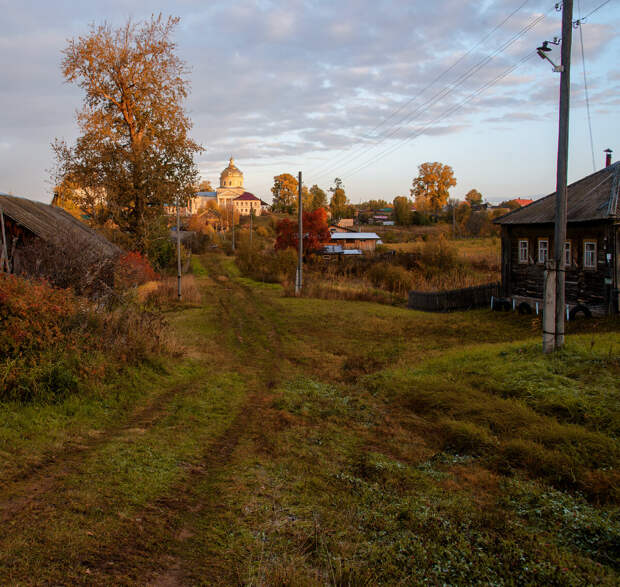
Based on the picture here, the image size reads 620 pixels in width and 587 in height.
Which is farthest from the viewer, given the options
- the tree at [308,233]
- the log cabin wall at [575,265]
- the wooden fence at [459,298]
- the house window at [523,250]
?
the tree at [308,233]

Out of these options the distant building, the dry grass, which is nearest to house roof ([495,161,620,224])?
the dry grass

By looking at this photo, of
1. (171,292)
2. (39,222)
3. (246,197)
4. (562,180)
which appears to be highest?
(246,197)

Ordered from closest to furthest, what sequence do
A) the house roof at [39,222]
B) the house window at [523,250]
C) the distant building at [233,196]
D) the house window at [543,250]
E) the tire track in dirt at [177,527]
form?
the tire track in dirt at [177,527] → the house roof at [39,222] → the house window at [543,250] → the house window at [523,250] → the distant building at [233,196]

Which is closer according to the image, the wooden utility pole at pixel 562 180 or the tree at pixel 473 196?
the wooden utility pole at pixel 562 180

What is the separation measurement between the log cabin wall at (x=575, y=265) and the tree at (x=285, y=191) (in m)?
85.5

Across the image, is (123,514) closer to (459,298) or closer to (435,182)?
(459,298)

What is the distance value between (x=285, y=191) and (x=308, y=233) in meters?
69.1

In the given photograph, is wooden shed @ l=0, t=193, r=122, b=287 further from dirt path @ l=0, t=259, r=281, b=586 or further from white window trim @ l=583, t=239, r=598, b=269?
white window trim @ l=583, t=239, r=598, b=269

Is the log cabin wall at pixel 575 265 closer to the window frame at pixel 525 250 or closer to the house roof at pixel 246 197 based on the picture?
the window frame at pixel 525 250

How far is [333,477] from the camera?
5.93 meters

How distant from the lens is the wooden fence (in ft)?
87.2

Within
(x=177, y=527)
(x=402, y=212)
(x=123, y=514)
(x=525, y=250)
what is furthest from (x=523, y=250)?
(x=402, y=212)

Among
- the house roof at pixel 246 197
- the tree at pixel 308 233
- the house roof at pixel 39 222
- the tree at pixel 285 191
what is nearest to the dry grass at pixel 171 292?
the house roof at pixel 39 222

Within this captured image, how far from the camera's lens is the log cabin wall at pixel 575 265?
1773 centimetres
